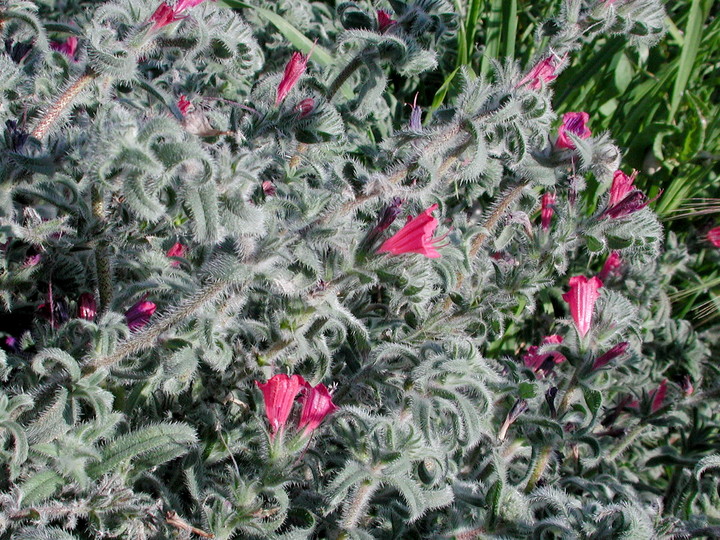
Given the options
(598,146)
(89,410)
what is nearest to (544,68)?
(598,146)

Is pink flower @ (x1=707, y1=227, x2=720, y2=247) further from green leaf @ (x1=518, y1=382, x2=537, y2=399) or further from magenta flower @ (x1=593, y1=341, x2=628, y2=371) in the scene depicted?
green leaf @ (x1=518, y1=382, x2=537, y2=399)

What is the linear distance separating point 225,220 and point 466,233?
1186 mm

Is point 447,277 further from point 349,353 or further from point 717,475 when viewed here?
point 717,475

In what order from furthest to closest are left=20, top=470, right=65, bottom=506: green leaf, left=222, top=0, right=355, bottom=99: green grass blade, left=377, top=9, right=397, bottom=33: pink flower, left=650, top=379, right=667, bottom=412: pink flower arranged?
left=222, top=0, right=355, bottom=99: green grass blade < left=650, top=379, right=667, bottom=412: pink flower < left=377, top=9, right=397, bottom=33: pink flower < left=20, top=470, right=65, bottom=506: green leaf

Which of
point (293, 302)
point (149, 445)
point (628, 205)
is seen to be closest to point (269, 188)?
point (293, 302)

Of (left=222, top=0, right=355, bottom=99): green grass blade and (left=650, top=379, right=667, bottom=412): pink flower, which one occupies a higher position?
(left=222, top=0, right=355, bottom=99): green grass blade

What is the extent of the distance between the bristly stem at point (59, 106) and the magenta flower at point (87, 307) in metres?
0.52

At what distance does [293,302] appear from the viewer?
226 cm

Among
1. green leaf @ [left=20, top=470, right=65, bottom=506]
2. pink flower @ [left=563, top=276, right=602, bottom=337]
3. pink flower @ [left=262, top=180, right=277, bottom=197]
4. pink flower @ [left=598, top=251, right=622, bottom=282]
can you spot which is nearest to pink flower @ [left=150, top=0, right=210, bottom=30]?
pink flower @ [left=262, top=180, right=277, bottom=197]

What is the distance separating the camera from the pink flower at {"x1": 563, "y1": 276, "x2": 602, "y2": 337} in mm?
2699

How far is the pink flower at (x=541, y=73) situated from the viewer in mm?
2467

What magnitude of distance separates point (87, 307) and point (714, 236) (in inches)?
138

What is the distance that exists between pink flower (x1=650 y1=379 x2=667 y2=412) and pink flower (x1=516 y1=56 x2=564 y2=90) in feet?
5.10

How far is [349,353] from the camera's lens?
2893 mm
